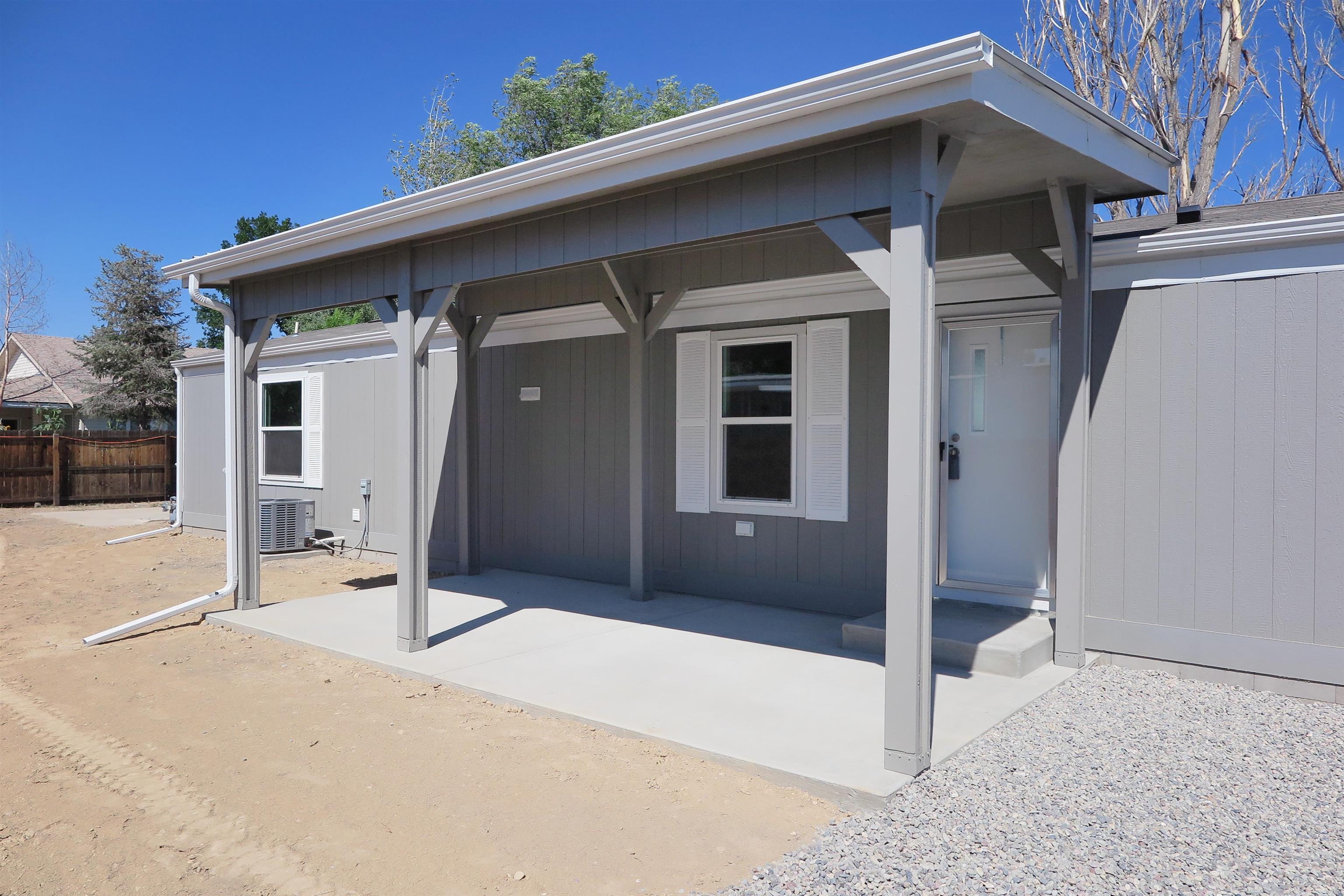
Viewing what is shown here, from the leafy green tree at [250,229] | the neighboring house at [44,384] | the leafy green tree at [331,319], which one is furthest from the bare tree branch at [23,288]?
the leafy green tree at [250,229]

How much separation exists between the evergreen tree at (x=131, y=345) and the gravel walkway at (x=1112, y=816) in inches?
970

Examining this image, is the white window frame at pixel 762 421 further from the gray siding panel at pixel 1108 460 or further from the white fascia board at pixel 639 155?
the white fascia board at pixel 639 155

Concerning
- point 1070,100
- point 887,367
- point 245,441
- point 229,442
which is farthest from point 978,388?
point 229,442

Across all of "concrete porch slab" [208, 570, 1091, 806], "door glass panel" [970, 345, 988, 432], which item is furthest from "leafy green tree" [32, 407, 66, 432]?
"door glass panel" [970, 345, 988, 432]

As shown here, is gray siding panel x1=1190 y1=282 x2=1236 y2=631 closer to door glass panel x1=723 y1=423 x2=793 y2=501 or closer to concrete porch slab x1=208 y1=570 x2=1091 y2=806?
concrete porch slab x1=208 y1=570 x2=1091 y2=806

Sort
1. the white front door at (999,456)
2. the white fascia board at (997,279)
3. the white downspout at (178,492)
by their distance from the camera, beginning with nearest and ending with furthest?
1. the white fascia board at (997,279)
2. the white front door at (999,456)
3. the white downspout at (178,492)

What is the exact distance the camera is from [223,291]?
277 inches

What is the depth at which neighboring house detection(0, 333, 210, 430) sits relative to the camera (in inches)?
973

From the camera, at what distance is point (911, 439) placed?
10.1 ft

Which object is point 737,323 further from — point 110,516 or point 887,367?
point 110,516

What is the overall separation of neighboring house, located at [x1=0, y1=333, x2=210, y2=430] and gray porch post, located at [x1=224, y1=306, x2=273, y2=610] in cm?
1928

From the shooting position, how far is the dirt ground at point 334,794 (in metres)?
2.53

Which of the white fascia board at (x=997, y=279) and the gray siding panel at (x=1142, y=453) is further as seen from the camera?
the gray siding panel at (x=1142, y=453)

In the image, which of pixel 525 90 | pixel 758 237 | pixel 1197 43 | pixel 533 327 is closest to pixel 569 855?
pixel 758 237
